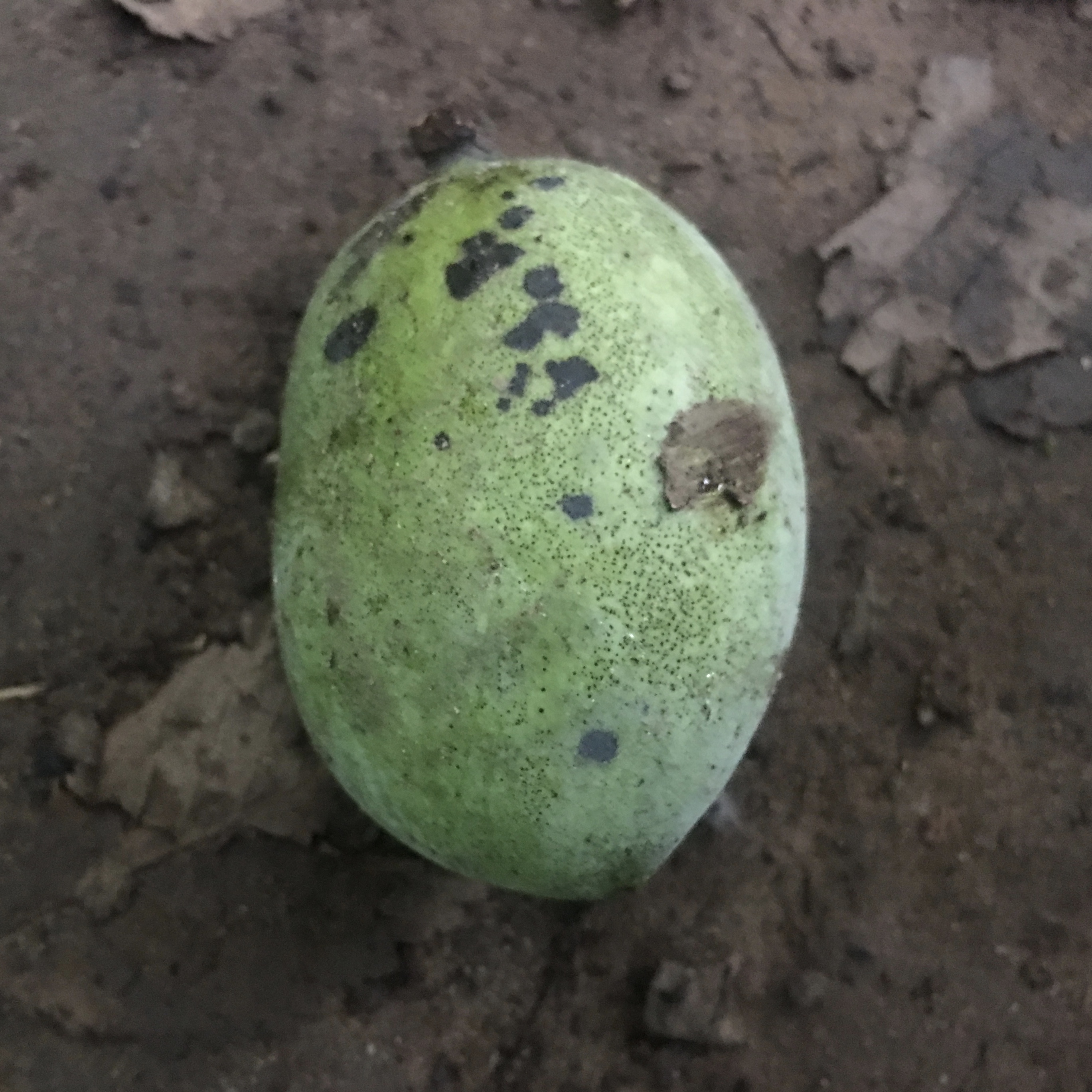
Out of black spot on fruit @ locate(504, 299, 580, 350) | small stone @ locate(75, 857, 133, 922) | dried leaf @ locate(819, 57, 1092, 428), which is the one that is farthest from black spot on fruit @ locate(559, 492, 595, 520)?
→ small stone @ locate(75, 857, 133, 922)

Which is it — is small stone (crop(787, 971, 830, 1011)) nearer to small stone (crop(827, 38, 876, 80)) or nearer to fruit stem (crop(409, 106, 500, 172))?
fruit stem (crop(409, 106, 500, 172))

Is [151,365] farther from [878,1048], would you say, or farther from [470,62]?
[878,1048]

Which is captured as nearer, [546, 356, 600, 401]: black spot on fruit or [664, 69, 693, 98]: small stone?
[546, 356, 600, 401]: black spot on fruit

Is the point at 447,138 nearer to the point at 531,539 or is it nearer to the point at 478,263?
the point at 478,263

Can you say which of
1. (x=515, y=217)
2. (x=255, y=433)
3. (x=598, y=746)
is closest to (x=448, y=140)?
(x=515, y=217)

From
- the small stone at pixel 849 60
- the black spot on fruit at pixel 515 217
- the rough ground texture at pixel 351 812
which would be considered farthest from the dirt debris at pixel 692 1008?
the small stone at pixel 849 60

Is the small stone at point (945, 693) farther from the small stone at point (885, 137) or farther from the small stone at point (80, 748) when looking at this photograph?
the small stone at point (80, 748)
